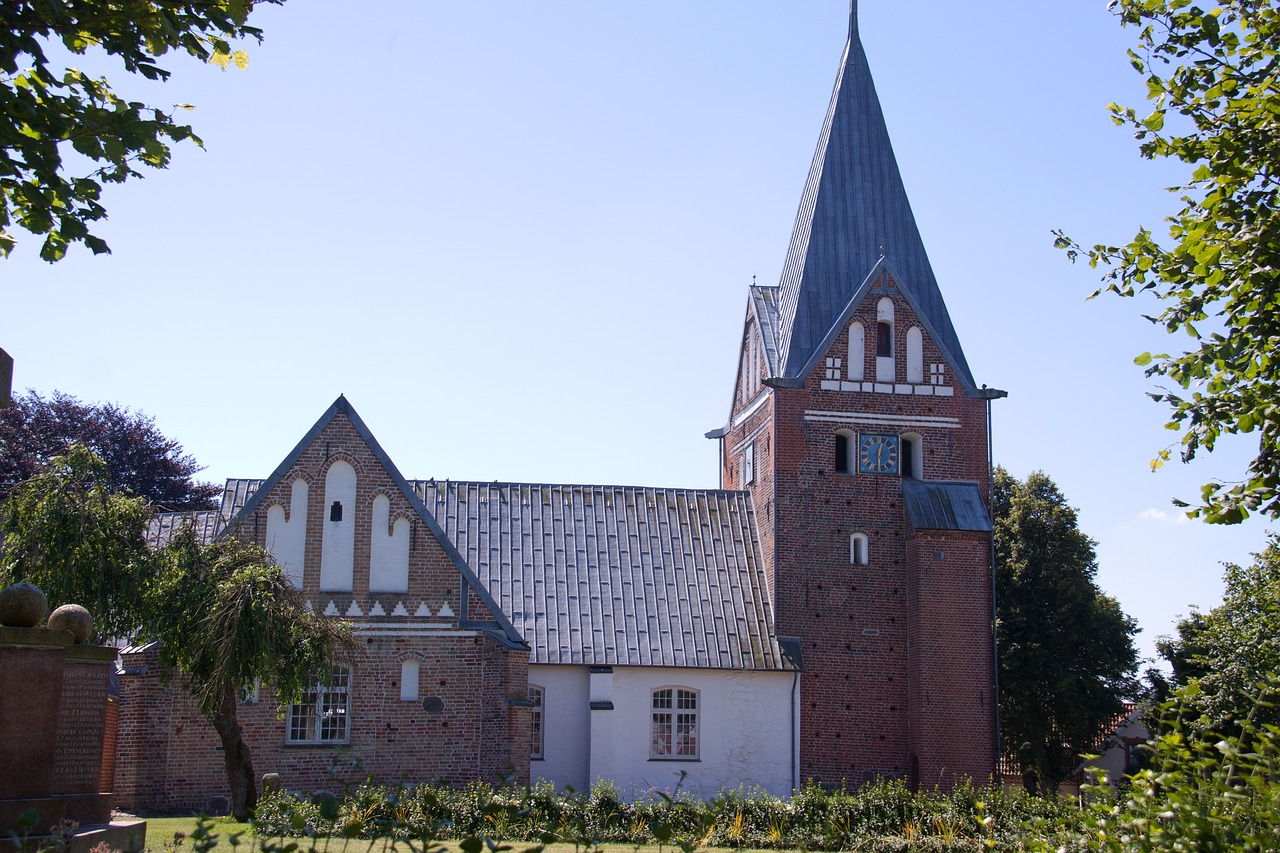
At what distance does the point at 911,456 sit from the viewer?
31.8m

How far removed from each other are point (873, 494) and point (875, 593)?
2290 mm

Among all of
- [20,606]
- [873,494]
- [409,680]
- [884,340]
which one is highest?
[884,340]

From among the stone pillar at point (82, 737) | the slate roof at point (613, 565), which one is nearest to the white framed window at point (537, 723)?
the slate roof at point (613, 565)

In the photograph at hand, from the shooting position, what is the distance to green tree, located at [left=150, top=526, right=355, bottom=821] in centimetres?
1983

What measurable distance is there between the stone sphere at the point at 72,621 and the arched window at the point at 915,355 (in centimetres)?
2120

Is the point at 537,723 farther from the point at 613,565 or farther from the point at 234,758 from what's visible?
the point at 234,758

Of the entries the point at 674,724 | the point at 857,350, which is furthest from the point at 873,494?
the point at 674,724

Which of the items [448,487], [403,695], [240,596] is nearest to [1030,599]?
[448,487]

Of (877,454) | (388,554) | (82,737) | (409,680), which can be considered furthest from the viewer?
(877,454)

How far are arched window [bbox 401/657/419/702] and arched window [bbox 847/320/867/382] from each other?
12.3 metres

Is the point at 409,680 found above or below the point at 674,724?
above

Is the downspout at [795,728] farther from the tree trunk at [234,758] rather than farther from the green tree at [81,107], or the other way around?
the green tree at [81,107]

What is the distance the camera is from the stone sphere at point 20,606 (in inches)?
540

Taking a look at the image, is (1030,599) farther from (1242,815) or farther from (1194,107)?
(1242,815)
